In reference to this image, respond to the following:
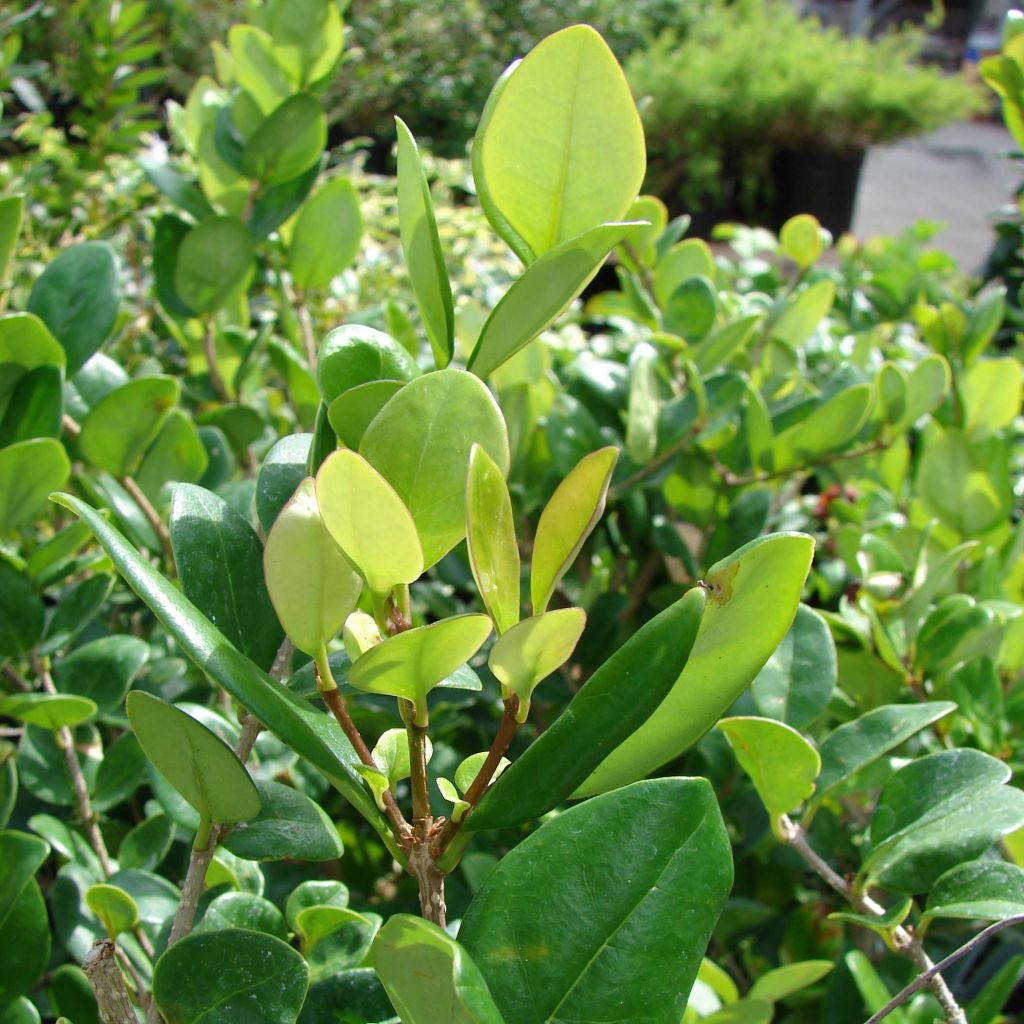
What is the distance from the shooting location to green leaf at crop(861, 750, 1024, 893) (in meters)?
0.58

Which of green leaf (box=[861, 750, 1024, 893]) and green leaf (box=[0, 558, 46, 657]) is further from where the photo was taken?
green leaf (box=[0, 558, 46, 657])

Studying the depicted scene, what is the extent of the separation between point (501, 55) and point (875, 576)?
29.2 feet

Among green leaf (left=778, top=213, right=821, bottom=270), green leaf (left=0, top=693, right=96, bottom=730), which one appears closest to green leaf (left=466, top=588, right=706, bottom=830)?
green leaf (left=0, top=693, right=96, bottom=730)

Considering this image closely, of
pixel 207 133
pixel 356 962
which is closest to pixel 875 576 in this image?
pixel 356 962

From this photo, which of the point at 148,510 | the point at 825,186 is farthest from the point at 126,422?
the point at 825,186

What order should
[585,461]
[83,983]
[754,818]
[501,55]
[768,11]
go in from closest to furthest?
[585,461], [83,983], [754,818], [501,55], [768,11]

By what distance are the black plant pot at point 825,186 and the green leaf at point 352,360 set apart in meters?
8.06

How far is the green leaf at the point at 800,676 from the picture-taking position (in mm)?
697

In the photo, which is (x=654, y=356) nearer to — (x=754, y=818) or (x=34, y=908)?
(x=754, y=818)

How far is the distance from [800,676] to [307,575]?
Answer: 41 centimetres

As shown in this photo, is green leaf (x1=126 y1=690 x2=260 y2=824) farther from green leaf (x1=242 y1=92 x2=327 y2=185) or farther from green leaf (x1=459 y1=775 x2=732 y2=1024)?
green leaf (x1=242 y1=92 x2=327 y2=185)

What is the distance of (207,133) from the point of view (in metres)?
1.09

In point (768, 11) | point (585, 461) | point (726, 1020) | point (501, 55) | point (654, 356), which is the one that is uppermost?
point (585, 461)

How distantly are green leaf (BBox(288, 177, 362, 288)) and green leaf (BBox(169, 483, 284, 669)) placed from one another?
59 centimetres
